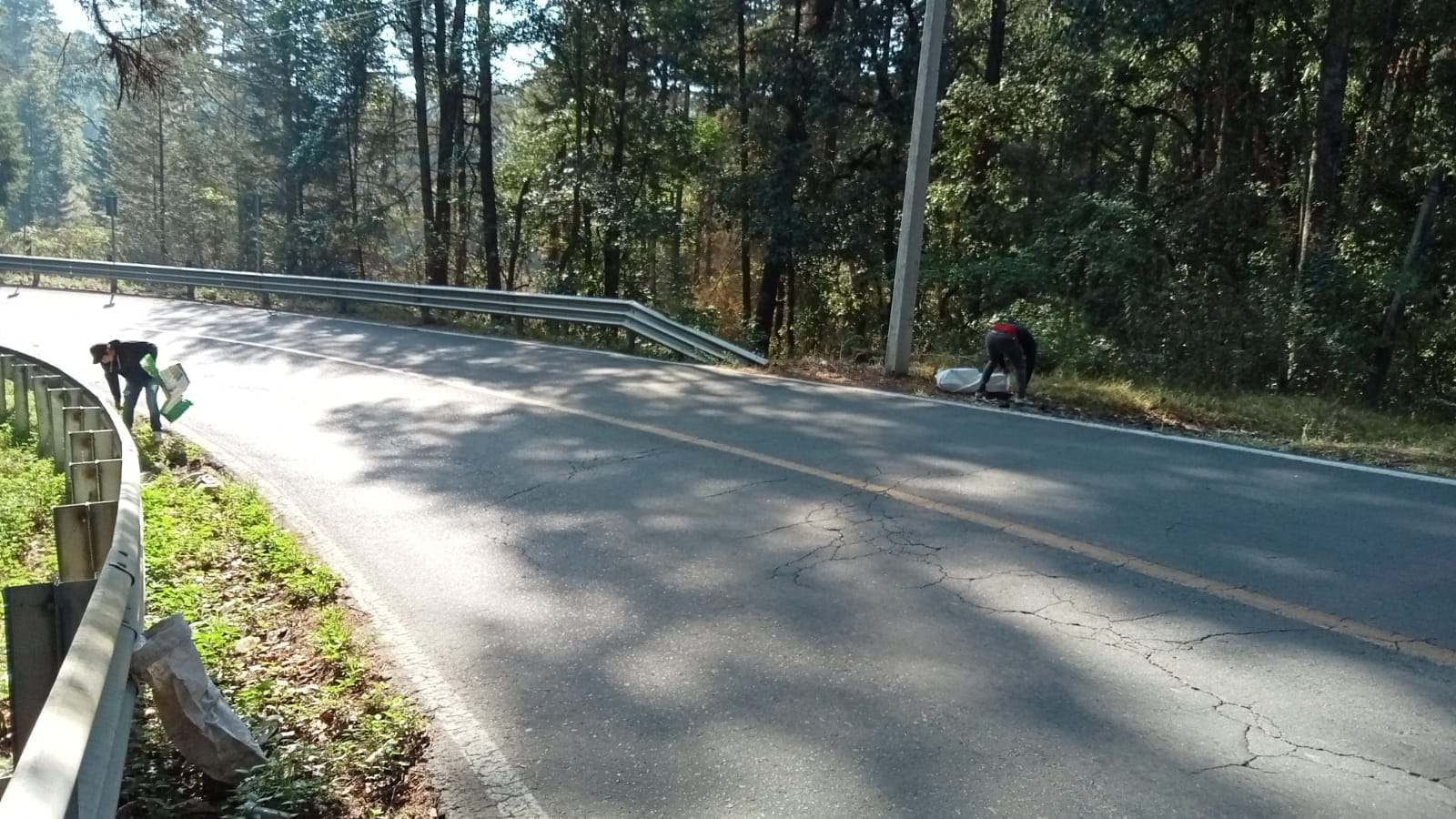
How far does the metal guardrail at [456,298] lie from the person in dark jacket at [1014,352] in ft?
13.1

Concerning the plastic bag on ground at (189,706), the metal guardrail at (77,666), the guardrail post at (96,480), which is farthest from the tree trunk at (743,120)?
the plastic bag on ground at (189,706)

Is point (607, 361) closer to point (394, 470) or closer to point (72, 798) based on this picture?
point (394, 470)

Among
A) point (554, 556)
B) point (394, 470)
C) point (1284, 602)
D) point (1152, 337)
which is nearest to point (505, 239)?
point (1152, 337)

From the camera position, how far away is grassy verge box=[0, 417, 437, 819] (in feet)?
11.6

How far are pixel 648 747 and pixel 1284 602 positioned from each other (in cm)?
315

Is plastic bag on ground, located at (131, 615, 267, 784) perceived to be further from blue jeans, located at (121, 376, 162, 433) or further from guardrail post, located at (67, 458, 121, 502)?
blue jeans, located at (121, 376, 162, 433)

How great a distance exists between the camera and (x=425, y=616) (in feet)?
16.8

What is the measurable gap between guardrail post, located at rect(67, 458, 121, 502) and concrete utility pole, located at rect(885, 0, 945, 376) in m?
8.79

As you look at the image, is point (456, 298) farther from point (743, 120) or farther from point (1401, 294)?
point (1401, 294)

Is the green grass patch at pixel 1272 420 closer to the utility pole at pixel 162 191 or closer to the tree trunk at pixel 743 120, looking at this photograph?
the tree trunk at pixel 743 120

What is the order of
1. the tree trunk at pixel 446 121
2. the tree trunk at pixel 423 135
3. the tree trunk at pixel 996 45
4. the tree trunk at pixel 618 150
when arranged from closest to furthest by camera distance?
the tree trunk at pixel 996 45 → the tree trunk at pixel 618 150 → the tree trunk at pixel 446 121 → the tree trunk at pixel 423 135

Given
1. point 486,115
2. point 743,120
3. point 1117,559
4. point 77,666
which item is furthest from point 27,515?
point 486,115

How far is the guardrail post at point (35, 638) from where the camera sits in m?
2.83

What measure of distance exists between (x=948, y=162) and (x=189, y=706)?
2044cm
